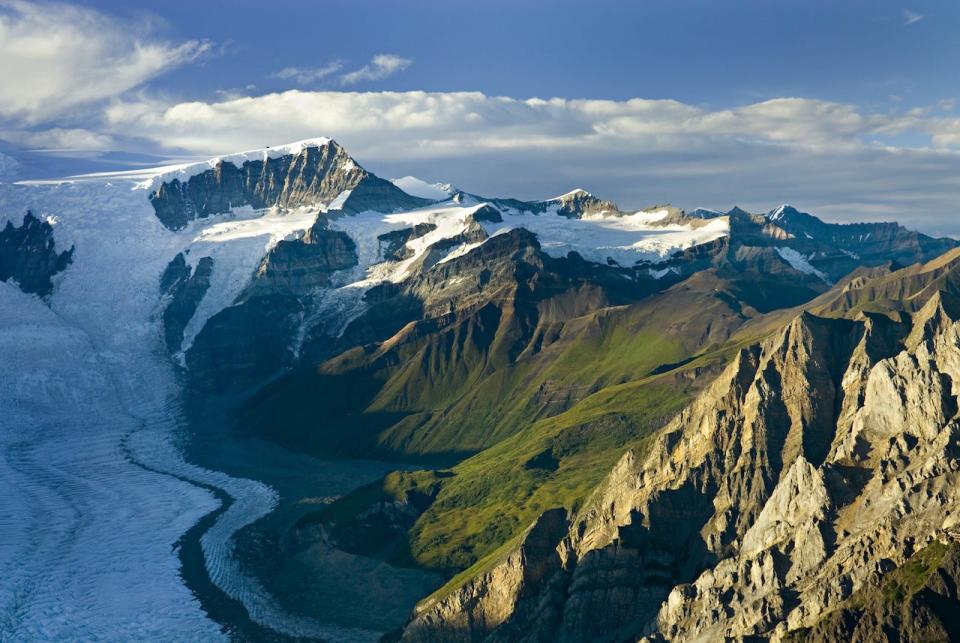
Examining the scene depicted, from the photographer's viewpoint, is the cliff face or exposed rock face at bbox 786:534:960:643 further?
the cliff face

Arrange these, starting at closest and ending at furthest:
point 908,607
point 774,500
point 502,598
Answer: point 908,607
point 774,500
point 502,598

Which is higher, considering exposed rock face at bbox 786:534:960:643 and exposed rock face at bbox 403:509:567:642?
exposed rock face at bbox 786:534:960:643

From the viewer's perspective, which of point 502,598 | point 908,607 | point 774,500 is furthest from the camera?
point 502,598

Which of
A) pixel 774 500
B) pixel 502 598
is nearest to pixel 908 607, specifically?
pixel 774 500

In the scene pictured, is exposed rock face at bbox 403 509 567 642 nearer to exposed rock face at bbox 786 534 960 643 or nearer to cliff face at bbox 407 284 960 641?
cliff face at bbox 407 284 960 641

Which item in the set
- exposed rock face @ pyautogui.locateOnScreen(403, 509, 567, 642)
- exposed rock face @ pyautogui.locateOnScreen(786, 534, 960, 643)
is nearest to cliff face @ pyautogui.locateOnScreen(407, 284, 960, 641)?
exposed rock face @ pyautogui.locateOnScreen(403, 509, 567, 642)

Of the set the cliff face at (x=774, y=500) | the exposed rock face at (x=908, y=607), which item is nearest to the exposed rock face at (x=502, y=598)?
the cliff face at (x=774, y=500)

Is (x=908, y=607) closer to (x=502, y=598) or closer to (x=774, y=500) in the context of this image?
(x=774, y=500)

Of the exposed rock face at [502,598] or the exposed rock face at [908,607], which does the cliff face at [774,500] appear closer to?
the exposed rock face at [502,598]
